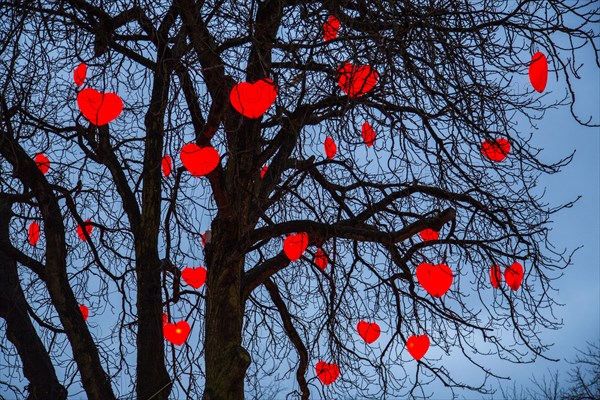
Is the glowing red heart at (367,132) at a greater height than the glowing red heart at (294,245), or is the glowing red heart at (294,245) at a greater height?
the glowing red heart at (367,132)

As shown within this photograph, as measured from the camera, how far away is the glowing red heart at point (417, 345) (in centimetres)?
515

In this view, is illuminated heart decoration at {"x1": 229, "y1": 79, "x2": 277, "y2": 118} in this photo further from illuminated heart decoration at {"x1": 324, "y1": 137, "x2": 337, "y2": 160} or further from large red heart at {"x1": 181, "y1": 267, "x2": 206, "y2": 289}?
large red heart at {"x1": 181, "y1": 267, "x2": 206, "y2": 289}

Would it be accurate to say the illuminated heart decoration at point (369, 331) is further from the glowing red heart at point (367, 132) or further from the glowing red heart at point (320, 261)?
the glowing red heart at point (367, 132)

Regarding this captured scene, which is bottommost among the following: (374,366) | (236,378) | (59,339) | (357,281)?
(236,378)

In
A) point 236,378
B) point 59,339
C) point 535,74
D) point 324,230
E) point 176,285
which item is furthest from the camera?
point 59,339

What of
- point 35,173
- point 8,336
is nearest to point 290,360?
point 8,336

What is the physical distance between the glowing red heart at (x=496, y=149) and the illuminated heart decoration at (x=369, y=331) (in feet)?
5.76

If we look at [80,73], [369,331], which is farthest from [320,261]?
[80,73]

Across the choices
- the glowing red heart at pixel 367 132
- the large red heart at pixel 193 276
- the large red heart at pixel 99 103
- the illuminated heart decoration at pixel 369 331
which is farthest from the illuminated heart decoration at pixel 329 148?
the large red heart at pixel 99 103

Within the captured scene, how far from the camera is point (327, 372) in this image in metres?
5.84

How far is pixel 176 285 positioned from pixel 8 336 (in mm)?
1368

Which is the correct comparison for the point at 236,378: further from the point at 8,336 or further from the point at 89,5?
the point at 89,5

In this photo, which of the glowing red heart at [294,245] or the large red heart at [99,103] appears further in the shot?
the glowing red heart at [294,245]

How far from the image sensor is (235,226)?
4.99 meters
